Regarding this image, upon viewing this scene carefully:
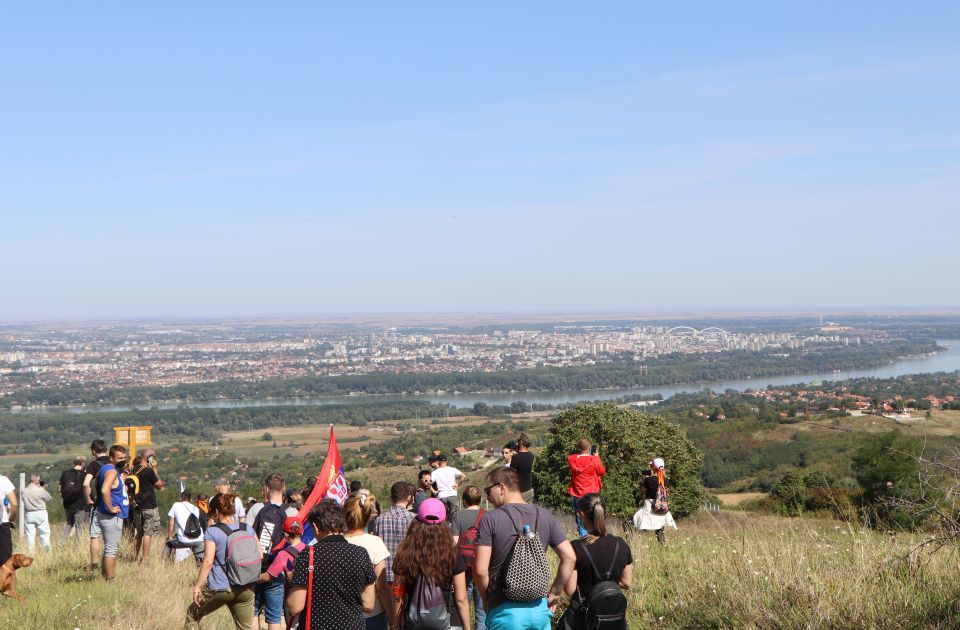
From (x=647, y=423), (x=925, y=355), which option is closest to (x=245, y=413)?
(x=647, y=423)

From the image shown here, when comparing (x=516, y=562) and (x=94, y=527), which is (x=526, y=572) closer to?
(x=516, y=562)

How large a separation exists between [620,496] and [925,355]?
161810mm

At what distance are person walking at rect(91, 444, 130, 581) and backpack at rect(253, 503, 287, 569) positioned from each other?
235 cm

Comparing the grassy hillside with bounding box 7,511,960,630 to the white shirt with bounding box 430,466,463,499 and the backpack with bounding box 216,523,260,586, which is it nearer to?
the backpack with bounding box 216,523,260,586

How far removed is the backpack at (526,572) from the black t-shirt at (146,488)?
601 centimetres

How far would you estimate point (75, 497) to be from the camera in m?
11.1

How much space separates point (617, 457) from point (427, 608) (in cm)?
1780

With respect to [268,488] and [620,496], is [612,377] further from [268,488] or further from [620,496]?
[268,488]

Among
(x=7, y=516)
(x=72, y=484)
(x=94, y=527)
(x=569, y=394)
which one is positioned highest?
(x=7, y=516)

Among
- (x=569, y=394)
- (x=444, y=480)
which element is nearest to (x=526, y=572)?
(x=444, y=480)

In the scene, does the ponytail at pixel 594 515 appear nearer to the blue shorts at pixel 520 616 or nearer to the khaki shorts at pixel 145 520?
the blue shorts at pixel 520 616

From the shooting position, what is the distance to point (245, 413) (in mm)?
95438

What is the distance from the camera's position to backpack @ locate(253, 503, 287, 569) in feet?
22.5

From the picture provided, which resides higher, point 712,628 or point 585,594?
point 585,594
